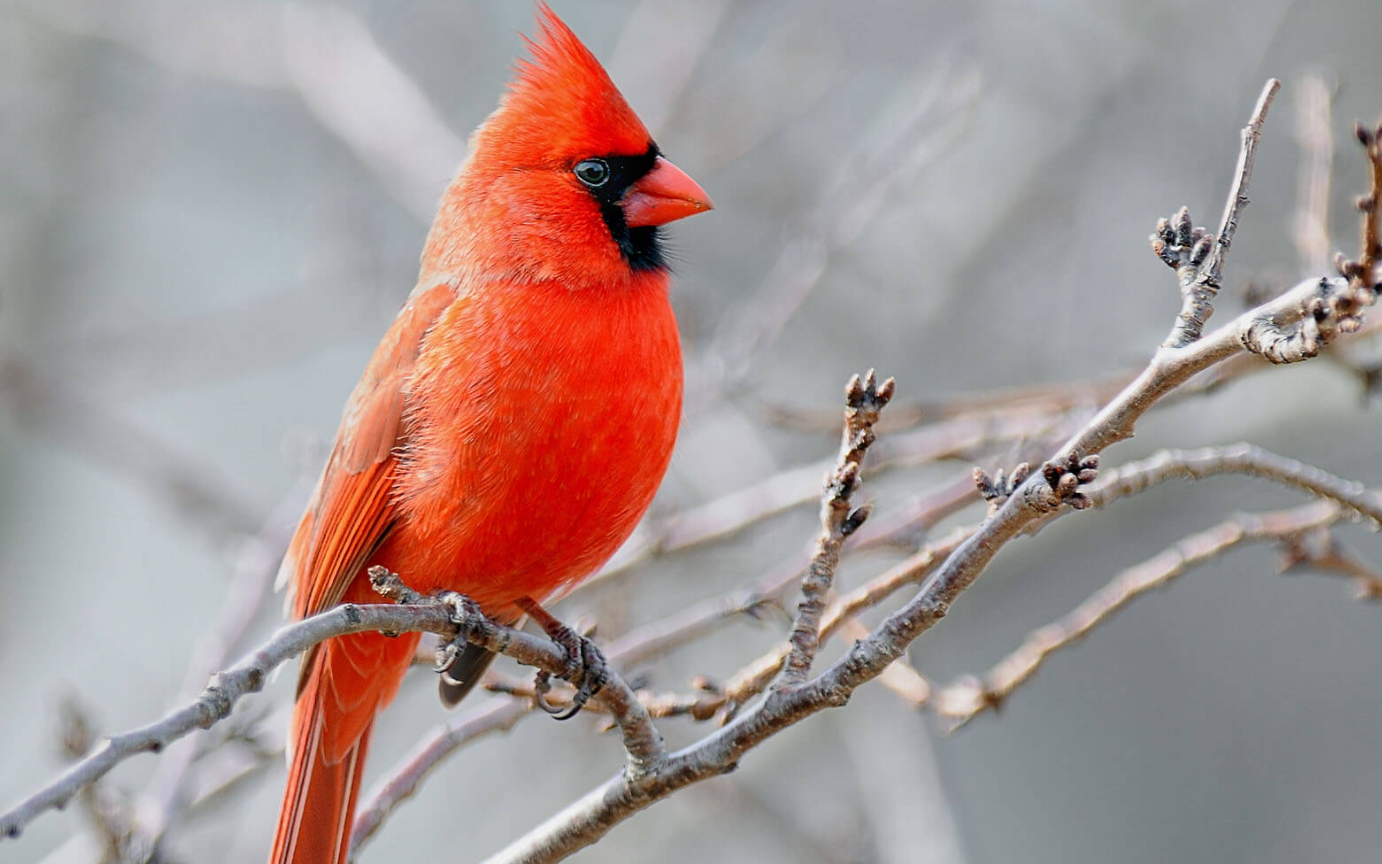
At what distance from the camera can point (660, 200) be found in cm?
288

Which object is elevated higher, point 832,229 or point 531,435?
point 832,229

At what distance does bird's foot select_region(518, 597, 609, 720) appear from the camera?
7.76 feet

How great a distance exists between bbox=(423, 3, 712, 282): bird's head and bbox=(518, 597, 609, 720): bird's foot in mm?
706

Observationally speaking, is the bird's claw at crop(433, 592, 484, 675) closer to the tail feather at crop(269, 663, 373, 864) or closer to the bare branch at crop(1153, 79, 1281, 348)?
the tail feather at crop(269, 663, 373, 864)

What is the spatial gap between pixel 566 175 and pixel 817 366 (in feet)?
9.12

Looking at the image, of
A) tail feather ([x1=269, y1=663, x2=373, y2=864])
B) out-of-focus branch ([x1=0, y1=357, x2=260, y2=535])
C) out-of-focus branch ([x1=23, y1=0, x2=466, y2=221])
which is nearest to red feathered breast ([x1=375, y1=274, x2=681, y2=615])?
tail feather ([x1=269, y1=663, x2=373, y2=864])

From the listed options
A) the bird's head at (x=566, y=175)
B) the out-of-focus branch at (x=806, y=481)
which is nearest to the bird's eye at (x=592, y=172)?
the bird's head at (x=566, y=175)

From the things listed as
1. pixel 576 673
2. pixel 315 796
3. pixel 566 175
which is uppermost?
pixel 566 175

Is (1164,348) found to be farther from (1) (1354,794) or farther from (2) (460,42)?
(2) (460,42)

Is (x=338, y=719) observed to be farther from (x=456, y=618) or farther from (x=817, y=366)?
(x=817, y=366)

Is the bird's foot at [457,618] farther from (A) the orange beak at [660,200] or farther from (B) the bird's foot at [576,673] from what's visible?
(A) the orange beak at [660,200]

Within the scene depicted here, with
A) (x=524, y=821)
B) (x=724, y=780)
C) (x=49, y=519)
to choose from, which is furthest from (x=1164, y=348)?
(x=49, y=519)

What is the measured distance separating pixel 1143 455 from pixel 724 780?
1.32 metres

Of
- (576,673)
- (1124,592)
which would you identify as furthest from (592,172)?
(1124,592)
